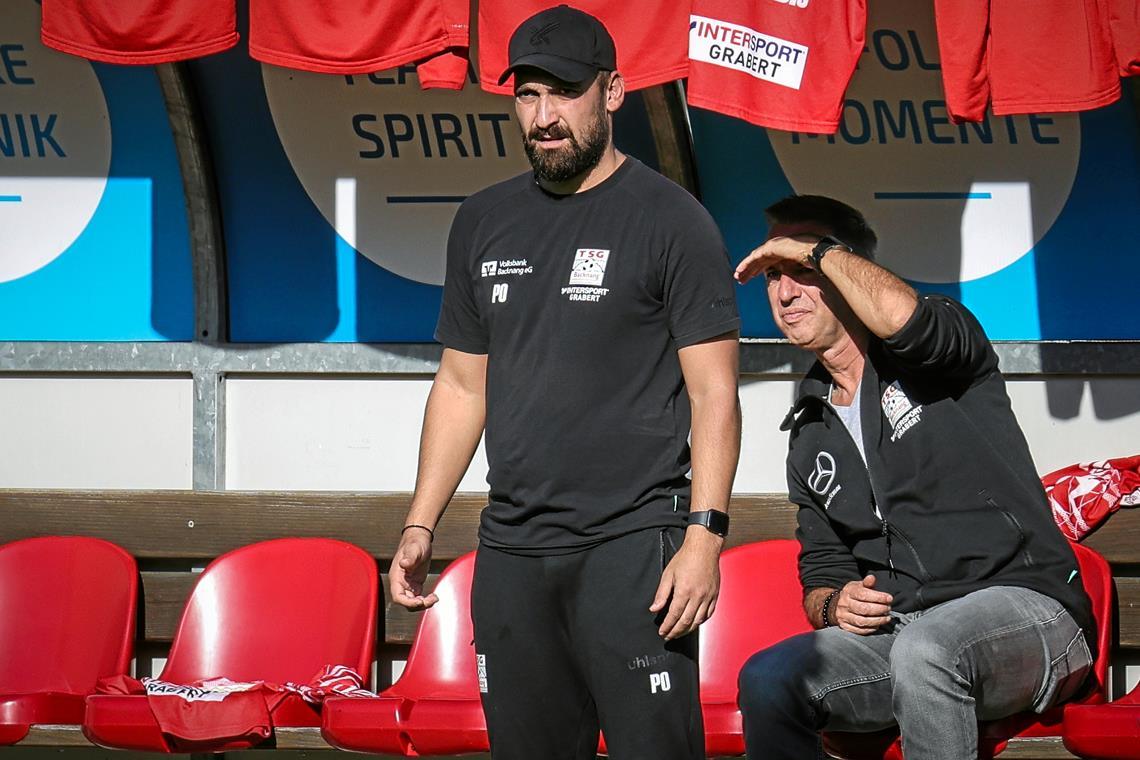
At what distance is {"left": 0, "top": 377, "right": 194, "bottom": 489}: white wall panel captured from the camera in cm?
507

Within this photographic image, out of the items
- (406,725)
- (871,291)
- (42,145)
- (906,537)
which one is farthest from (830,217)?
(42,145)

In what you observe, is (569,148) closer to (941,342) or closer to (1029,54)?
(941,342)

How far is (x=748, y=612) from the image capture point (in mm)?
4355

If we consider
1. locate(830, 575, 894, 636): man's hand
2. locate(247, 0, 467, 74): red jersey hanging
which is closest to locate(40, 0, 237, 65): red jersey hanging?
locate(247, 0, 467, 74): red jersey hanging

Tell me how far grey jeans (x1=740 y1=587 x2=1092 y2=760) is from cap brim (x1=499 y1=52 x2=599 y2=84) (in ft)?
4.93

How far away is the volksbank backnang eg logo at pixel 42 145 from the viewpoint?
199 inches

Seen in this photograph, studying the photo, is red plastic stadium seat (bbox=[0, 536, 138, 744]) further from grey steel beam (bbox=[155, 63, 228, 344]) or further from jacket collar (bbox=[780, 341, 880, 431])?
jacket collar (bbox=[780, 341, 880, 431])

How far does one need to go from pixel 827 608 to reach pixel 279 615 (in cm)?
201

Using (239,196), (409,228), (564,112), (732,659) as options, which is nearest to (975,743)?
(732,659)

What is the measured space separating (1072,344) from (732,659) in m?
1.65

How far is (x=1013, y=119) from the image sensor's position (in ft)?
15.5

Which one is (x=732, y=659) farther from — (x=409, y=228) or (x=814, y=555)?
(x=409, y=228)

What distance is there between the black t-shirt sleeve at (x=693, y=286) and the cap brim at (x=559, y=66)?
322 mm

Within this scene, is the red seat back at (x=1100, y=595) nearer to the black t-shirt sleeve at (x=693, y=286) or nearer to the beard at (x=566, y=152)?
the black t-shirt sleeve at (x=693, y=286)
